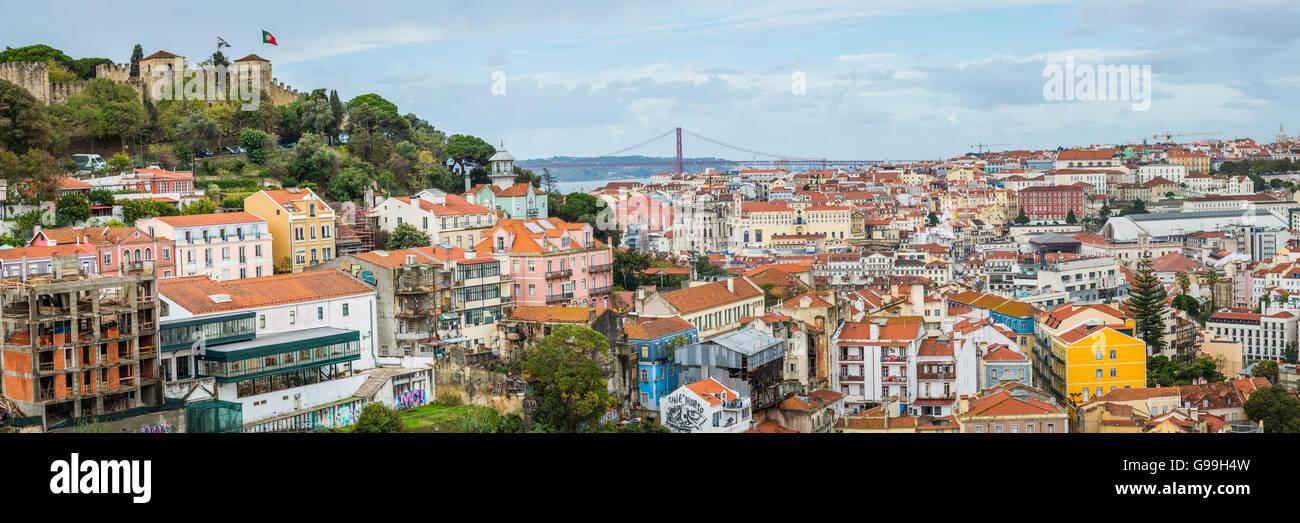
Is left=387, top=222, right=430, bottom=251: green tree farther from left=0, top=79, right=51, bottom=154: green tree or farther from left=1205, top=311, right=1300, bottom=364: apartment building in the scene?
left=1205, top=311, right=1300, bottom=364: apartment building

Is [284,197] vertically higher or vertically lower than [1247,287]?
higher

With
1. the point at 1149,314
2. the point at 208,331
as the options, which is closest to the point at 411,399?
the point at 208,331

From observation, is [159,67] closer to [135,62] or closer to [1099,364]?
[135,62]

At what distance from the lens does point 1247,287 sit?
20750 millimetres

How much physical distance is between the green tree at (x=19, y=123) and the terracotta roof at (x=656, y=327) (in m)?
6.88

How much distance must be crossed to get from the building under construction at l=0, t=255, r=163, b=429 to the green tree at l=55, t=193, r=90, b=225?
156 inches

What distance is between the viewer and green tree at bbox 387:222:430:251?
12.2 metres

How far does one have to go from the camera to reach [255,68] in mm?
16859
